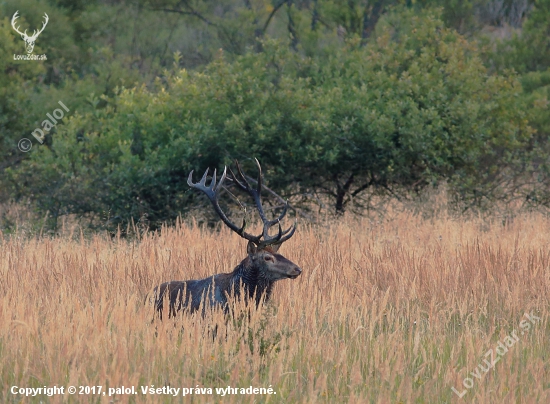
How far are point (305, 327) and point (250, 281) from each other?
0.68 meters

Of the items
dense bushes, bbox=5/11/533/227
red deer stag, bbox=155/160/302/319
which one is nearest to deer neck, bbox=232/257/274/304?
red deer stag, bbox=155/160/302/319

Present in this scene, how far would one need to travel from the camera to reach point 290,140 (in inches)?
538

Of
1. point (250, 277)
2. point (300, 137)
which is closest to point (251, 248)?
point (250, 277)

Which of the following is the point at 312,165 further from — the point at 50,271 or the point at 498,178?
the point at 50,271

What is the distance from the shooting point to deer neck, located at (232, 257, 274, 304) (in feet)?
23.9

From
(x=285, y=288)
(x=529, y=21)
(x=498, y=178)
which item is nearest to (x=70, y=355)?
(x=285, y=288)

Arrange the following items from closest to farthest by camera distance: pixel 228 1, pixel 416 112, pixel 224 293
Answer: pixel 224 293 < pixel 416 112 < pixel 228 1

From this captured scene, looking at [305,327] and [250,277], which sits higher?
[250,277]

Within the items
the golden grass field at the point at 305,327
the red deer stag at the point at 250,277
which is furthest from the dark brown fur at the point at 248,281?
the golden grass field at the point at 305,327

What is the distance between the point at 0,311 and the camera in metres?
6.44

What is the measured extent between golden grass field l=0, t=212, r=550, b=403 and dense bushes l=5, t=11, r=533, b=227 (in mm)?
3725

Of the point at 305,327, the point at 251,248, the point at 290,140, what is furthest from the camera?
the point at 290,140

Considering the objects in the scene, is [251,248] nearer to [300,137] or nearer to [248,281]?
[248,281]

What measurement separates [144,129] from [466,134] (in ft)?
17.9
